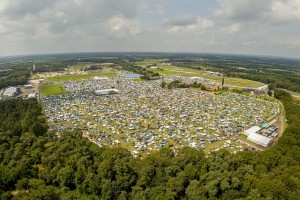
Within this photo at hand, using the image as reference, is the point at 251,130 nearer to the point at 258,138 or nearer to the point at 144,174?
the point at 258,138

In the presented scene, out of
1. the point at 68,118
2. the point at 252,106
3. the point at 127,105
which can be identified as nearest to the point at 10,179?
the point at 68,118

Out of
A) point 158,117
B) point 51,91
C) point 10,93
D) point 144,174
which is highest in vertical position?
point 51,91

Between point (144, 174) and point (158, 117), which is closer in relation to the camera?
point (144, 174)

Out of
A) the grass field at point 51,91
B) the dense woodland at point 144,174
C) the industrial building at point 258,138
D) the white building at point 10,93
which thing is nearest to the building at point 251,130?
the industrial building at point 258,138

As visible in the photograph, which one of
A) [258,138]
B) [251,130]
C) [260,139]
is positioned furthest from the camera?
[251,130]

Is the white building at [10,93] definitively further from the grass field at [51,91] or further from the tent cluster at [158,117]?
the tent cluster at [158,117]

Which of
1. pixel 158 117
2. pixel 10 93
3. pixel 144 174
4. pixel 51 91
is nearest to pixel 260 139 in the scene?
pixel 158 117
